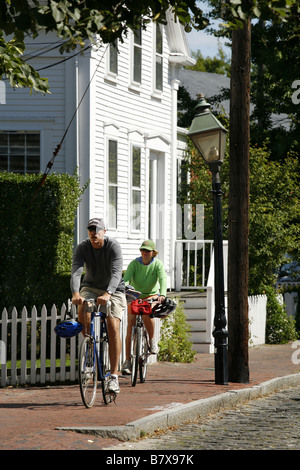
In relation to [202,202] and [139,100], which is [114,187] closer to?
[139,100]

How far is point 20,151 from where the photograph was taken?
1795 cm

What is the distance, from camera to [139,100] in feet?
65.7

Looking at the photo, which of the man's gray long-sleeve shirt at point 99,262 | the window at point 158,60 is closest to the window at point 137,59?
the window at point 158,60

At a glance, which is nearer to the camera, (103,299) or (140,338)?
(103,299)

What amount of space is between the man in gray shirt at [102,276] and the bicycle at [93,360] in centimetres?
10

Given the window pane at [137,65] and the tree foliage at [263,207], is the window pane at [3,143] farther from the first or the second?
the tree foliage at [263,207]

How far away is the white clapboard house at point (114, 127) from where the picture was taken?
17.6 metres

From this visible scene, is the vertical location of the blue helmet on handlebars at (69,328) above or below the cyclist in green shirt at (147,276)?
below

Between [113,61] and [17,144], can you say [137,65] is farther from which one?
[17,144]

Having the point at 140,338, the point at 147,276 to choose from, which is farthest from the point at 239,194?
the point at 140,338

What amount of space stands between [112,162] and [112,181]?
397 millimetres

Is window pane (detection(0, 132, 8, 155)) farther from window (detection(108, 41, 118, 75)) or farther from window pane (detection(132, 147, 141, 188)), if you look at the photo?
window pane (detection(132, 147, 141, 188))

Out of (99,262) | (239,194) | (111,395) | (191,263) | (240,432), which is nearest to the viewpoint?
(240,432)

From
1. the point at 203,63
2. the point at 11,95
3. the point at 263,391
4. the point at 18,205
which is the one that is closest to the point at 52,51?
the point at 11,95
